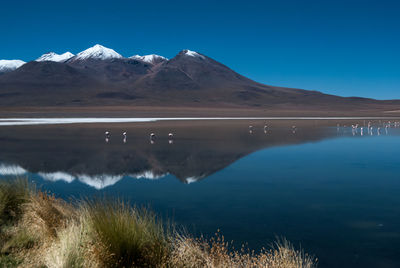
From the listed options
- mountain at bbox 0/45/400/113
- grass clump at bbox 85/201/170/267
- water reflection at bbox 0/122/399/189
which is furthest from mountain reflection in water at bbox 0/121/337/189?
mountain at bbox 0/45/400/113

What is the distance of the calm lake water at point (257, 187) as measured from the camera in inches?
237

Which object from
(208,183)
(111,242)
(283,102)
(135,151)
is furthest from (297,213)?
(283,102)

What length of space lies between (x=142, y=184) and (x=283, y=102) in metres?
148

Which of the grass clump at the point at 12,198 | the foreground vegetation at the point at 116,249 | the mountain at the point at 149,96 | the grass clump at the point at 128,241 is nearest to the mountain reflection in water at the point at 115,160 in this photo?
the grass clump at the point at 12,198

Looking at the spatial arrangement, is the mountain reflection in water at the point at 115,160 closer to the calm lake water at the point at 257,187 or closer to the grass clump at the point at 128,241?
the calm lake water at the point at 257,187

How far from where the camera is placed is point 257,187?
31.3ft

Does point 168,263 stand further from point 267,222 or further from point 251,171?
point 251,171

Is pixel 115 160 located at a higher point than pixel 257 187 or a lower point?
higher

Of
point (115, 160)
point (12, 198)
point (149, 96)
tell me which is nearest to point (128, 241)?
point (12, 198)

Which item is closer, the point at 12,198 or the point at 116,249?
the point at 116,249

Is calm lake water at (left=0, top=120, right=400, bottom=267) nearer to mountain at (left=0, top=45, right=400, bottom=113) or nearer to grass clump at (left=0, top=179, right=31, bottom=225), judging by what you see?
grass clump at (left=0, top=179, right=31, bottom=225)

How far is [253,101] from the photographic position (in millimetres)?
157000

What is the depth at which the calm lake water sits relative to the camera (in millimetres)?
6025

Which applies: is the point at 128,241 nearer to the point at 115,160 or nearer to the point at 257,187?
the point at 257,187
